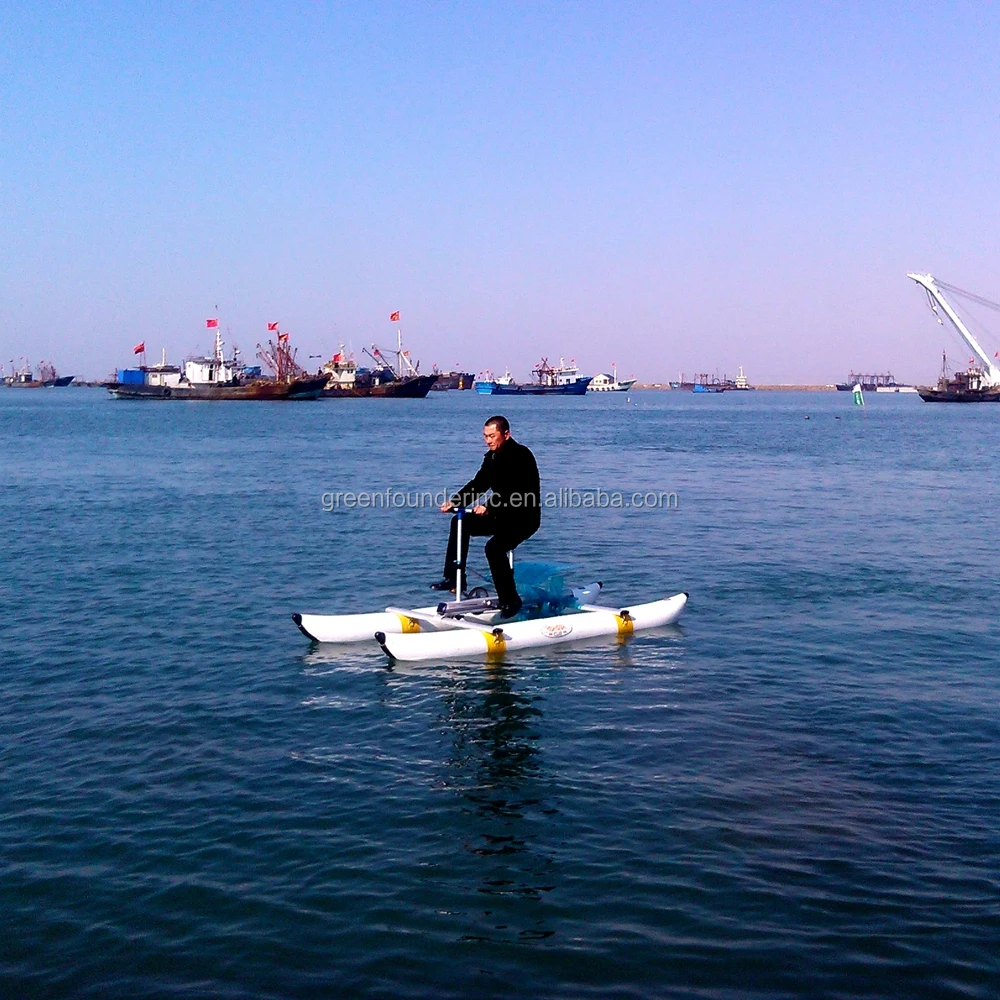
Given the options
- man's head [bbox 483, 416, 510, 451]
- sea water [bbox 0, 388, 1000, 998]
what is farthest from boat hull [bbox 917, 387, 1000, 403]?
man's head [bbox 483, 416, 510, 451]

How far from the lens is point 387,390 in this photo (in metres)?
185

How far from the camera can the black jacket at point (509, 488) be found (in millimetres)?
13719

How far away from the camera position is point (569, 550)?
80.3ft

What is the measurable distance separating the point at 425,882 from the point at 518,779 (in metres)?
2.20

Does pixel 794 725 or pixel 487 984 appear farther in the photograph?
pixel 794 725

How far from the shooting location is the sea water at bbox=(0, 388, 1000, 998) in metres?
6.92

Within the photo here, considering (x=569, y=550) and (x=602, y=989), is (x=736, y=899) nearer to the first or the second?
(x=602, y=989)

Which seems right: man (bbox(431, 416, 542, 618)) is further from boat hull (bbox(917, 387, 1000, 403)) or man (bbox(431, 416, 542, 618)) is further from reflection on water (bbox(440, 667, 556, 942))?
boat hull (bbox(917, 387, 1000, 403))

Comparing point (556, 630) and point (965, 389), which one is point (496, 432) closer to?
point (556, 630)

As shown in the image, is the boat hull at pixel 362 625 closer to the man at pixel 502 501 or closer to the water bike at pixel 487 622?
the water bike at pixel 487 622

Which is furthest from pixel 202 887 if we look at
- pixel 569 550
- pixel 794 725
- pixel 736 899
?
pixel 569 550

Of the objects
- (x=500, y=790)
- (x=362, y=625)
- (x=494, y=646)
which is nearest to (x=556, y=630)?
(x=494, y=646)

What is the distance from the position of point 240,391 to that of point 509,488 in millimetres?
143904

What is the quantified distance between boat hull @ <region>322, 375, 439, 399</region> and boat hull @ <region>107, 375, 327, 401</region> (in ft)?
77.2
